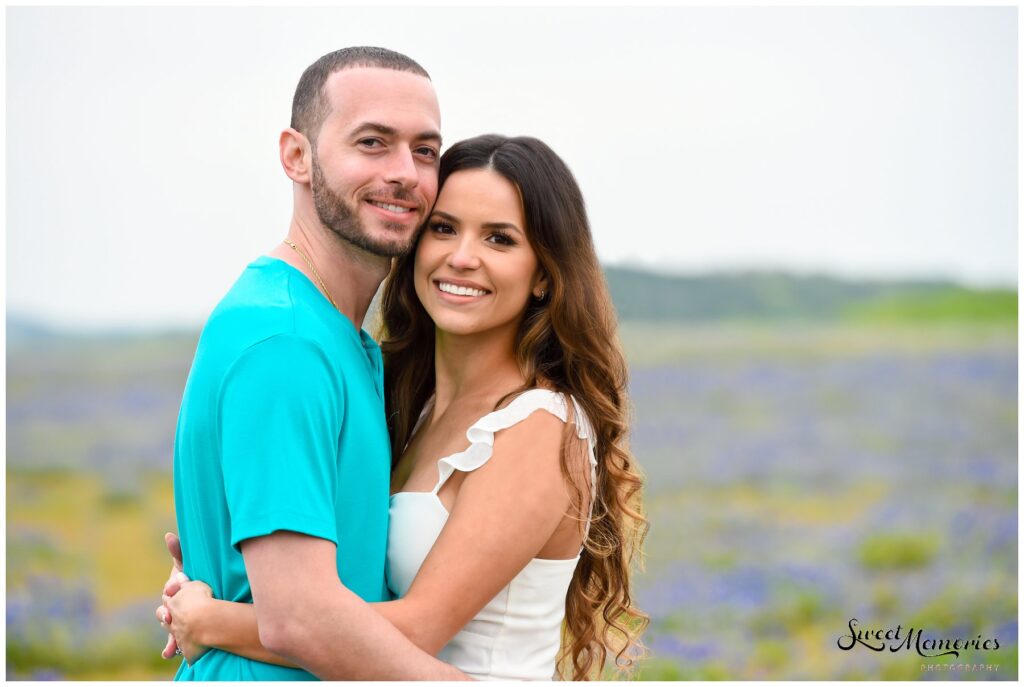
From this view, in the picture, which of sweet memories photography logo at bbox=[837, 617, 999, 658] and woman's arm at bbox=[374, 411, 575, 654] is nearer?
woman's arm at bbox=[374, 411, 575, 654]

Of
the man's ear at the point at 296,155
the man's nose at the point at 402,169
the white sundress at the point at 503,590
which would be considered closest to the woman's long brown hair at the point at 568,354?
the white sundress at the point at 503,590

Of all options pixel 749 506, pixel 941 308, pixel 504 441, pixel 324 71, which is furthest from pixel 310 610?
pixel 941 308

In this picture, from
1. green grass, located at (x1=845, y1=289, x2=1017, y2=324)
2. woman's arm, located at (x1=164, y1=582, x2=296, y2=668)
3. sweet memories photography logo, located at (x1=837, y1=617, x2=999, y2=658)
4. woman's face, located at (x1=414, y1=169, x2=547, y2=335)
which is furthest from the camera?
green grass, located at (x1=845, y1=289, x2=1017, y2=324)

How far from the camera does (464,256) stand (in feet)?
10.5

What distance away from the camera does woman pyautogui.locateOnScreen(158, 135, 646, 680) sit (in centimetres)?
292

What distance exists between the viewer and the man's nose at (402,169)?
302cm

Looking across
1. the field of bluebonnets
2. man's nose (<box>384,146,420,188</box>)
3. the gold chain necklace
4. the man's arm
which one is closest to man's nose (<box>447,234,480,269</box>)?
man's nose (<box>384,146,420,188</box>)

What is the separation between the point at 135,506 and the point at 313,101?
1028cm

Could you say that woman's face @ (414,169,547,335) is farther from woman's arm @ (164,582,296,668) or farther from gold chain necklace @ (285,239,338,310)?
woman's arm @ (164,582,296,668)

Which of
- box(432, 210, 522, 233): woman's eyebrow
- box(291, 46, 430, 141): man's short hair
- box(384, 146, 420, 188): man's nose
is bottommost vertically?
box(432, 210, 522, 233): woman's eyebrow

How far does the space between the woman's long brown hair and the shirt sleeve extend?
0.85 m

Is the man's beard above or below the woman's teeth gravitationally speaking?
above

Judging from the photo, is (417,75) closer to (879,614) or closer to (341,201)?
(341,201)

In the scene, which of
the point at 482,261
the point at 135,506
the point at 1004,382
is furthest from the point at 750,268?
the point at 482,261
